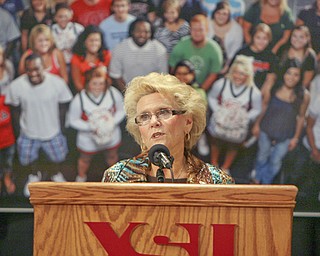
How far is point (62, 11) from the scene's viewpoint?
4.04 meters

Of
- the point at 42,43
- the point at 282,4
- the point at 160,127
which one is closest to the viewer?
the point at 160,127

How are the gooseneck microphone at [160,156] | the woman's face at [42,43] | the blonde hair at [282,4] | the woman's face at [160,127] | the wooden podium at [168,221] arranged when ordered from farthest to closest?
the woman's face at [42,43] < the blonde hair at [282,4] < the woman's face at [160,127] < the gooseneck microphone at [160,156] < the wooden podium at [168,221]

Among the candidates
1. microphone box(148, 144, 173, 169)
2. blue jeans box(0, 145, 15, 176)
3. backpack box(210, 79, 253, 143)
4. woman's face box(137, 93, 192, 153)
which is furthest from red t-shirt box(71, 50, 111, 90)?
microphone box(148, 144, 173, 169)

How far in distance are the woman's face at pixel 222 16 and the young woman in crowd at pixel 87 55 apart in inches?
28.7

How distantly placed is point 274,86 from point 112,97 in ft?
3.44

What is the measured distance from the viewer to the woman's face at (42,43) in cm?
405

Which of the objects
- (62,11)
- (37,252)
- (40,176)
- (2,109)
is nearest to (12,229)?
(40,176)

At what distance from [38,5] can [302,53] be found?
1.73 metres

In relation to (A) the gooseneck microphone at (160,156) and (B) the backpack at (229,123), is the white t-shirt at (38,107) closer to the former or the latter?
(B) the backpack at (229,123)

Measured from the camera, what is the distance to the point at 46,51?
4070mm

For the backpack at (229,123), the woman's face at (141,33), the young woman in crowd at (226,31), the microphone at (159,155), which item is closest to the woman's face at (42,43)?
the woman's face at (141,33)

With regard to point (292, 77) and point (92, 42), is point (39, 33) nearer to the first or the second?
point (92, 42)

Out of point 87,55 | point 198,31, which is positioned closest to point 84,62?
point 87,55

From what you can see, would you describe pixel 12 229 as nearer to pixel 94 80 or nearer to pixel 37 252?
pixel 94 80
